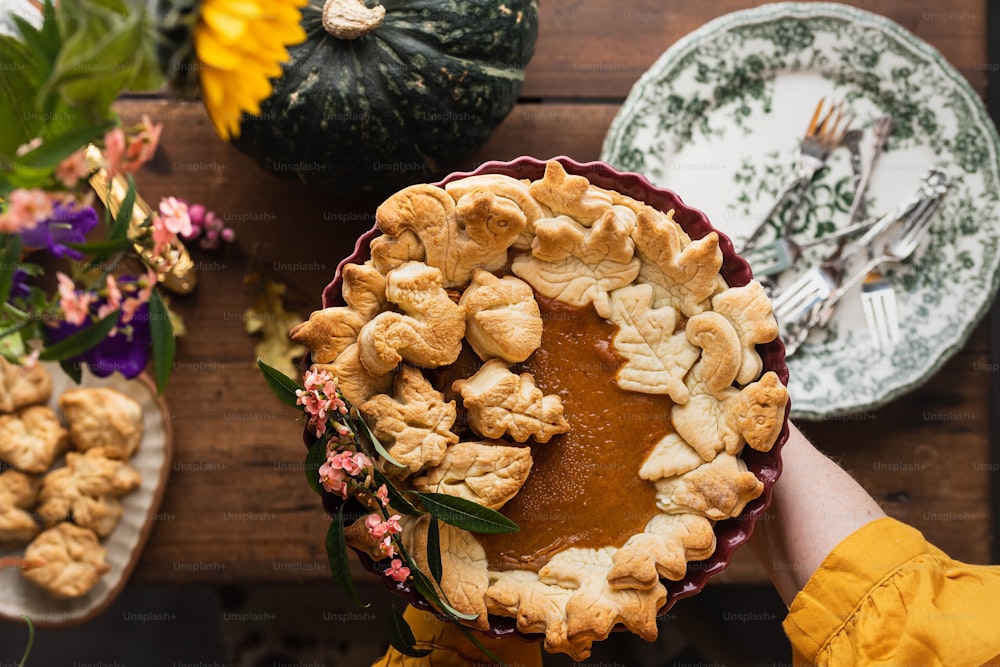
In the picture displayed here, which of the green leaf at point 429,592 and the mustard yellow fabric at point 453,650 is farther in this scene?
the mustard yellow fabric at point 453,650

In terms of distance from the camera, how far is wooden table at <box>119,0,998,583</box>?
5.75 ft

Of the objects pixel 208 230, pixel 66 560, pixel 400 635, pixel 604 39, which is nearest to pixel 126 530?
pixel 66 560

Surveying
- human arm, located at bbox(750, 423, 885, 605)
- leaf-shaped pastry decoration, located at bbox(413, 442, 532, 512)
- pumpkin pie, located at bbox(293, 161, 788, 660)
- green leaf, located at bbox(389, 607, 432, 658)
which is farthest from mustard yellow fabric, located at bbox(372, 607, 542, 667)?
human arm, located at bbox(750, 423, 885, 605)

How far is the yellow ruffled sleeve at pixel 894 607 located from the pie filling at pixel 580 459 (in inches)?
13.7

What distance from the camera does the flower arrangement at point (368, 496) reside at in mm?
1101

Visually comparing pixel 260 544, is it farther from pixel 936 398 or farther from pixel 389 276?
pixel 936 398

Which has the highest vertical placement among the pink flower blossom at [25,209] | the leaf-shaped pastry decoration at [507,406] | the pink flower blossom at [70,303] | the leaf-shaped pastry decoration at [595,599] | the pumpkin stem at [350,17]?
the pink flower blossom at [25,209]

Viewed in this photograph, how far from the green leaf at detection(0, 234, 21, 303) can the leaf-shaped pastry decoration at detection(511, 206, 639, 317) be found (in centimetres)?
65

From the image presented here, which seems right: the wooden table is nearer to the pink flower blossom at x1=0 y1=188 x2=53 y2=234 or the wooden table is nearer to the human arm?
the human arm

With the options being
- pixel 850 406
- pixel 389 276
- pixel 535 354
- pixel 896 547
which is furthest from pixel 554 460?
pixel 850 406

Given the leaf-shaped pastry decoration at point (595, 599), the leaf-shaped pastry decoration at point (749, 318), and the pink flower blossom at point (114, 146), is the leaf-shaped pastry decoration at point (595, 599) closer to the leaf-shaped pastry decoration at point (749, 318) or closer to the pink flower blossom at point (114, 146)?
the leaf-shaped pastry decoration at point (749, 318)

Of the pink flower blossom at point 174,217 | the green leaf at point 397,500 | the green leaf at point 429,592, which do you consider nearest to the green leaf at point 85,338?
the pink flower blossom at point 174,217

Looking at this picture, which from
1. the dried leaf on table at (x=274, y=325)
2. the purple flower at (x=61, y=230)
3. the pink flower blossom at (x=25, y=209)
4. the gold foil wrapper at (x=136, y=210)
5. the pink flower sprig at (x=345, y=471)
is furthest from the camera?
the dried leaf on table at (x=274, y=325)

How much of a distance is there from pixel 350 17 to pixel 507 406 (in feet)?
A: 2.22
